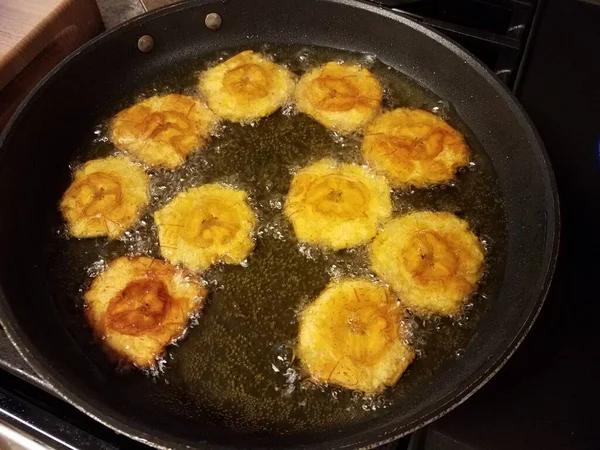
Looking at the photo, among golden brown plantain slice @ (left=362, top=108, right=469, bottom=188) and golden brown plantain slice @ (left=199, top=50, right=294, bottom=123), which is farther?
golden brown plantain slice @ (left=199, top=50, right=294, bottom=123)

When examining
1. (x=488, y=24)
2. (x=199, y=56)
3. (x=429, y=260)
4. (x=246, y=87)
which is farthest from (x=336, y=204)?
(x=488, y=24)

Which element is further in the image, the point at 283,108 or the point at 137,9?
the point at 137,9

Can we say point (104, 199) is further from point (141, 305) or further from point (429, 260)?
point (429, 260)

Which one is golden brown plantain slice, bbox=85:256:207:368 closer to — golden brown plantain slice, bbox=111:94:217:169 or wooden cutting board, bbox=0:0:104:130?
golden brown plantain slice, bbox=111:94:217:169

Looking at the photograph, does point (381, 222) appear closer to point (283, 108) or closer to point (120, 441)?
point (283, 108)

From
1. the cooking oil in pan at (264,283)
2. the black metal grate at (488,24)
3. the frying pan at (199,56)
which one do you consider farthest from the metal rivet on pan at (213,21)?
the black metal grate at (488,24)

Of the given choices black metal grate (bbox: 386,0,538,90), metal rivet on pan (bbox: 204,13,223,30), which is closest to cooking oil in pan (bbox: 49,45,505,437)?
metal rivet on pan (bbox: 204,13,223,30)

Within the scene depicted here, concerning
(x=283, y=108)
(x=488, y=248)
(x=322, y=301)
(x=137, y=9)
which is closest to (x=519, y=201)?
(x=488, y=248)
